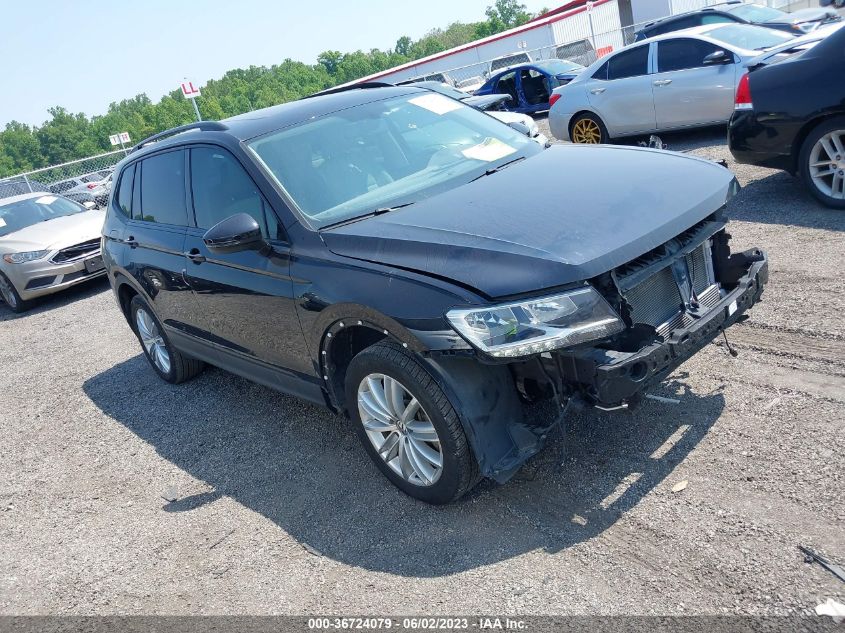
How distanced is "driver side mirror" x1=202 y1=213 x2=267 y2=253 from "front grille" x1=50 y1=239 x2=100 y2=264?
26.4 feet

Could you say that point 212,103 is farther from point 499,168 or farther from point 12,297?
point 499,168

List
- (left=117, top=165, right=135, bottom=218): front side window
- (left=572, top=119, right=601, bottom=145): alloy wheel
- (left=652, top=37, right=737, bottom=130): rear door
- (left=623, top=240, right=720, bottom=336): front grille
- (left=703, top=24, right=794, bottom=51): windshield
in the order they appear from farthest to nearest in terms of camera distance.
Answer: (left=572, top=119, right=601, bottom=145): alloy wheel < (left=703, top=24, right=794, bottom=51): windshield < (left=652, top=37, right=737, bottom=130): rear door < (left=117, top=165, right=135, bottom=218): front side window < (left=623, top=240, right=720, bottom=336): front grille

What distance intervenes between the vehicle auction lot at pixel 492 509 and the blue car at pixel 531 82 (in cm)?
1342

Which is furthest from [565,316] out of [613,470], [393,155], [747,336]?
[747,336]

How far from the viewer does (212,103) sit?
92.9 metres

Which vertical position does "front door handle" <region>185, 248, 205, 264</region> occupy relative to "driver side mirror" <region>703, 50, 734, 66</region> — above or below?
above

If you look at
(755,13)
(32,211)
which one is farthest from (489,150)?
(755,13)

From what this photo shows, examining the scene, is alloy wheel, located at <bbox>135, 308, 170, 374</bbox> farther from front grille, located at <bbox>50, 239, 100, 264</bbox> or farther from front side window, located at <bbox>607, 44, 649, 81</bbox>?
front side window, located at <bbox>607, 44, 649, 81</bbox>

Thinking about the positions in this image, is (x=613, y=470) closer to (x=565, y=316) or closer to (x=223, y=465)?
(x=565, y=316)

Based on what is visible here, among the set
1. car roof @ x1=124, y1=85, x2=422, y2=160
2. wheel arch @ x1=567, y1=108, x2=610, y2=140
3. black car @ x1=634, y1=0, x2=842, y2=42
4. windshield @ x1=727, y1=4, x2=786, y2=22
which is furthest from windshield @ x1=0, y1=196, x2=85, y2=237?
windshield @ x1=727, y1=4, x2=786, y2=22

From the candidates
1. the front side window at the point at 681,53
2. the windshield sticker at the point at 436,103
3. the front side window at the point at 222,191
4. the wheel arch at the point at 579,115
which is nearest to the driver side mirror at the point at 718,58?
the front side window at the point at 681,53

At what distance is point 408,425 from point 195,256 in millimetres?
2101

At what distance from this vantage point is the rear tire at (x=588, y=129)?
37.7 feet

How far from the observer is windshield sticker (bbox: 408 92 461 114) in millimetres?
4971
